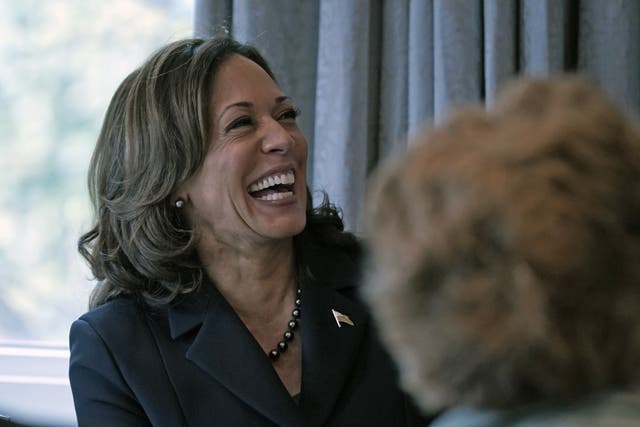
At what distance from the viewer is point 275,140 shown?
5.88ft

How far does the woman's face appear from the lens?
1.78 m

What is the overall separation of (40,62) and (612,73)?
60.4 inches

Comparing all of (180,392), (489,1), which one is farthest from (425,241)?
(489,1)

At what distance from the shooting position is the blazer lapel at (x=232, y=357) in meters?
1.62

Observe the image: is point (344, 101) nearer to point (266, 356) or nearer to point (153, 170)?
point (153, 170)

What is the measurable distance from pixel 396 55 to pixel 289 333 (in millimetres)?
799

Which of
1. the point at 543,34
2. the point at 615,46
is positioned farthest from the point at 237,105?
the point at 615,46

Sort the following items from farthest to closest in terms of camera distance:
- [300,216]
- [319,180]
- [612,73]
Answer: [319,180] < [612,73] < [300,216]

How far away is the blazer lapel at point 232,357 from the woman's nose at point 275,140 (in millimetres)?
314

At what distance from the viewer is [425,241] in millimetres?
720

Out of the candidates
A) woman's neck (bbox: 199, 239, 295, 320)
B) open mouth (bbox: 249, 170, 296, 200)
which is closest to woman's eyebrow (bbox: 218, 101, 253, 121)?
open mouth (bbox: 249, 170, 296, 200)

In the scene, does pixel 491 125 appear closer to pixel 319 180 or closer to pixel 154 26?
pixel 319 180

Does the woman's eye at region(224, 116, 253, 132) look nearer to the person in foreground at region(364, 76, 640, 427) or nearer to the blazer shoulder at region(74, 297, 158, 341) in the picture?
the blazer shoulder at region(74, 297, 158, 341)

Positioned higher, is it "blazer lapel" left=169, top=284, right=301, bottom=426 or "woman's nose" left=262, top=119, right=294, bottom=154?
"woman's nose" left=262, top=119, right=294, bottom=154
